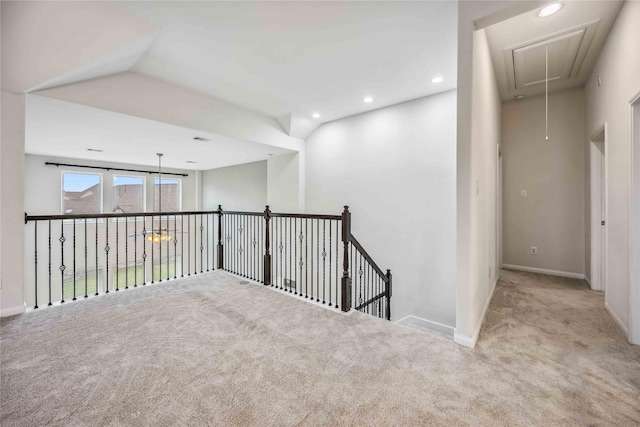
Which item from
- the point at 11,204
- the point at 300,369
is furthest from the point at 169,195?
the point at 300,369

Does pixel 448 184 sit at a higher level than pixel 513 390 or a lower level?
higher

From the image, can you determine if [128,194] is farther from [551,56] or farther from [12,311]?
[551,56]

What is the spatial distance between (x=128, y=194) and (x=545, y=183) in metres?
9.83

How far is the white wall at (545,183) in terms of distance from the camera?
419cm

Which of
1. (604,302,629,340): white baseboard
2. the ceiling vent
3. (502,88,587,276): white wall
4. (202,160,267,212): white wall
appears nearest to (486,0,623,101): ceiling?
the ceiling vent

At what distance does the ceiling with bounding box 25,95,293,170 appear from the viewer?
10.6 ft

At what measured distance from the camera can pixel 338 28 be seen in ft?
8.13

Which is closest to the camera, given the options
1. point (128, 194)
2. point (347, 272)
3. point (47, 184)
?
point (347, 272)

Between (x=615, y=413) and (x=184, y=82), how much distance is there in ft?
16.1

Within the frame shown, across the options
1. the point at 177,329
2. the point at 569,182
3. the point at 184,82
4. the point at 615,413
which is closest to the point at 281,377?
the point at 177,329

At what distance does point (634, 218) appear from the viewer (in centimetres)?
212

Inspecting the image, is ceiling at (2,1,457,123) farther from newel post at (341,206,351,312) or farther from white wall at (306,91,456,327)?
newel post at (341,206,351,312)

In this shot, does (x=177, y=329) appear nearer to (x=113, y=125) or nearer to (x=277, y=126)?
(x=113, y=125)

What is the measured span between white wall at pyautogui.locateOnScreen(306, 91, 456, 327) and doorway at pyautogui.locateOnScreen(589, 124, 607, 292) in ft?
5.97
